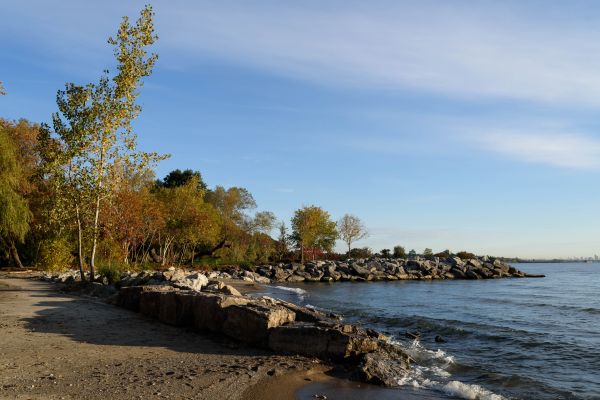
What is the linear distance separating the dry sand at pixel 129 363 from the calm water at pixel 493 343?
1.90m

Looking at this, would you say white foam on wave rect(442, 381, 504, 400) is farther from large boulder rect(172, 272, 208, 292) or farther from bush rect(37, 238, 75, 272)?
bush rect(37, 238, 75, 272)

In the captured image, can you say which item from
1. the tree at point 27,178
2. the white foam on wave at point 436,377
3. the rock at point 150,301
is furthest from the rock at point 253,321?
the tree at point 27,178

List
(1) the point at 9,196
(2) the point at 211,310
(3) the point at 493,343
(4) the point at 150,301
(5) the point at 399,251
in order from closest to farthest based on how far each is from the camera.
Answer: (2) the point at 211,310 < (4) the point at 150,301 < (3) the point at 493,343 < (1) the point at 9,196 < (5) the point at 399,251

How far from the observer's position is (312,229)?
6662cm

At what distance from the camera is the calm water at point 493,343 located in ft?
31.6

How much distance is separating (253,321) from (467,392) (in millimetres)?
4738

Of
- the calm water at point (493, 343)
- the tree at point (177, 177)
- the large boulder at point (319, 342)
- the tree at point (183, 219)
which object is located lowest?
the calm water at point (493, 343)

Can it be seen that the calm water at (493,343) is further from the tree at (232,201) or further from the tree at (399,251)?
the tree at (399,251)

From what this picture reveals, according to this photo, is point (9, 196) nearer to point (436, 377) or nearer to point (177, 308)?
point (177, 308)

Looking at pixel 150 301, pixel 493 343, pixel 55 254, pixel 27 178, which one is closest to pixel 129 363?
pixel 150 301

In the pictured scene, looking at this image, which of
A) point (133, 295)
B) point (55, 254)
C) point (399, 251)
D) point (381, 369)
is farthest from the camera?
point (399, 251)

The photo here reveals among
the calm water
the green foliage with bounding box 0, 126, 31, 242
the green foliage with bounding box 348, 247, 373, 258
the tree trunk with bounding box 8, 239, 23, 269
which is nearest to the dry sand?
the calm water

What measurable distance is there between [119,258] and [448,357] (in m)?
28.9

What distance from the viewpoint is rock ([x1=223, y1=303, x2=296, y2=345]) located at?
10750 millimetres
